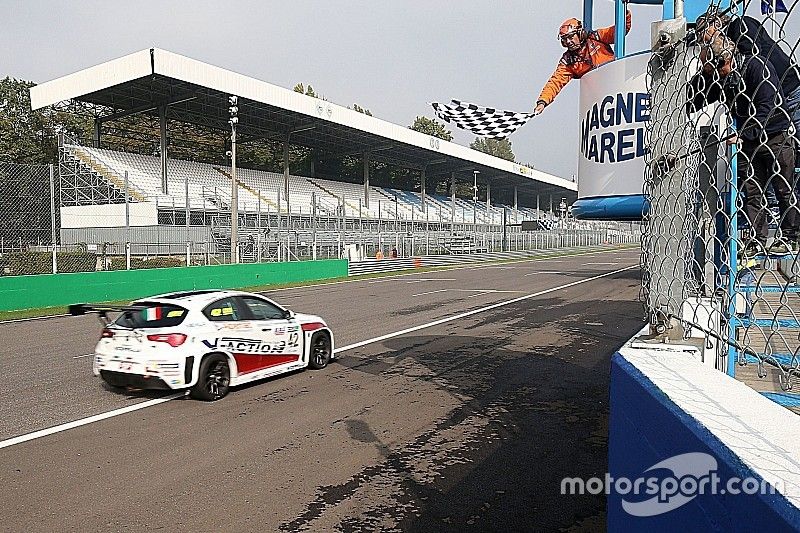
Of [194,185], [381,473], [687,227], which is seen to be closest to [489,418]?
[381,473]

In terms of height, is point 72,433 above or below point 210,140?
below

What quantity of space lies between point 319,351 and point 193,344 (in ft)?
7.92

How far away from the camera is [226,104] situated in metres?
40.9

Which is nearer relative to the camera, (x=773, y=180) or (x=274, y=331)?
(x=773, y=180)

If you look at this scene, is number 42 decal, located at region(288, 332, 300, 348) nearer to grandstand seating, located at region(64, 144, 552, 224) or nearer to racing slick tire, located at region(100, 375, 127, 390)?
racing slick tire, located at region(100, 375, 127, 390)

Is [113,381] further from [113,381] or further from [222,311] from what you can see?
[222,311]

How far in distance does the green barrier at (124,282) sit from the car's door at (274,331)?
11926mm

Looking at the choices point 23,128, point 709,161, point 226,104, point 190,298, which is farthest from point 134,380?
point 23,128

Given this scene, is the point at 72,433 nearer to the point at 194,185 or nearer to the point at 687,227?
the point at 687,227

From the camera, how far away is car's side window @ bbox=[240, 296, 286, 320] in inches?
358

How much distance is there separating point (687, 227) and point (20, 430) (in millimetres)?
6491

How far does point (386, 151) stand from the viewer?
58.6m

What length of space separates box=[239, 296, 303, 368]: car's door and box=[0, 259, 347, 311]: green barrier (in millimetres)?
11926

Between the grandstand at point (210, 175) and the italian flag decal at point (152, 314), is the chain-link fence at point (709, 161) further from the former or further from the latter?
the grandstand at point (210, 175)
